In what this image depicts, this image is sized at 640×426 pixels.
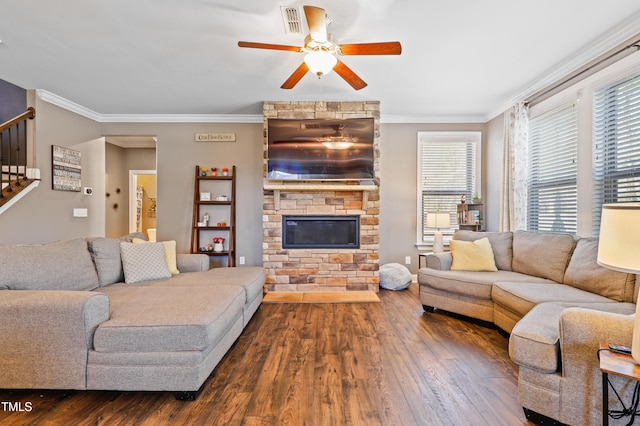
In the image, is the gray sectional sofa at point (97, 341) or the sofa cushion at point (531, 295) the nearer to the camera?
the gray sectional sofa at point (97, 341)

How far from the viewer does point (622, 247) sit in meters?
1.22

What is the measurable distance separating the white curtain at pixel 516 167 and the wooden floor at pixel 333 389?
5.40ft

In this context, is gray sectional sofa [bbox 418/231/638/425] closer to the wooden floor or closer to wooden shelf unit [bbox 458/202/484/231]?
the wooden floor

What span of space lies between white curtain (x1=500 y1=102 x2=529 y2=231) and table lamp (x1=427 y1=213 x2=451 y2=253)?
2.48 ft

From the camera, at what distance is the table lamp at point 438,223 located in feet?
14.3

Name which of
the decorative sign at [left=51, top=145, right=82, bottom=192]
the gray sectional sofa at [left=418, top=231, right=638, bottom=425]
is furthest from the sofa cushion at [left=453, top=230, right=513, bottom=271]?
the decorative sign at [left=51, top=145, right=82, bottom=192]

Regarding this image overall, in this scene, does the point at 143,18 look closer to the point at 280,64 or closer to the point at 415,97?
the point at 280,64

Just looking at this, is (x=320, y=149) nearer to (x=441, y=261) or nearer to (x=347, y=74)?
(x=347, y=74)

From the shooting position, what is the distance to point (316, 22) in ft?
6.97

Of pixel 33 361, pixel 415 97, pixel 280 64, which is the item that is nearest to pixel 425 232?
pixel 415 97

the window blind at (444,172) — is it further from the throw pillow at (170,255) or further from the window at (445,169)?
the throw pillow at (170,255)

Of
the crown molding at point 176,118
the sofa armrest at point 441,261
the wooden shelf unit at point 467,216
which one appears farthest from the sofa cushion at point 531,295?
the crown molding at point 176,118

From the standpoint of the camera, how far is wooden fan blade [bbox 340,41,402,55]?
87.8 inches

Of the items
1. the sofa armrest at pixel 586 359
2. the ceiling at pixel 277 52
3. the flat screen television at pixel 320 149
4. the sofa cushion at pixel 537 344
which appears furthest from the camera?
the flat screen television at pixel 320 149
